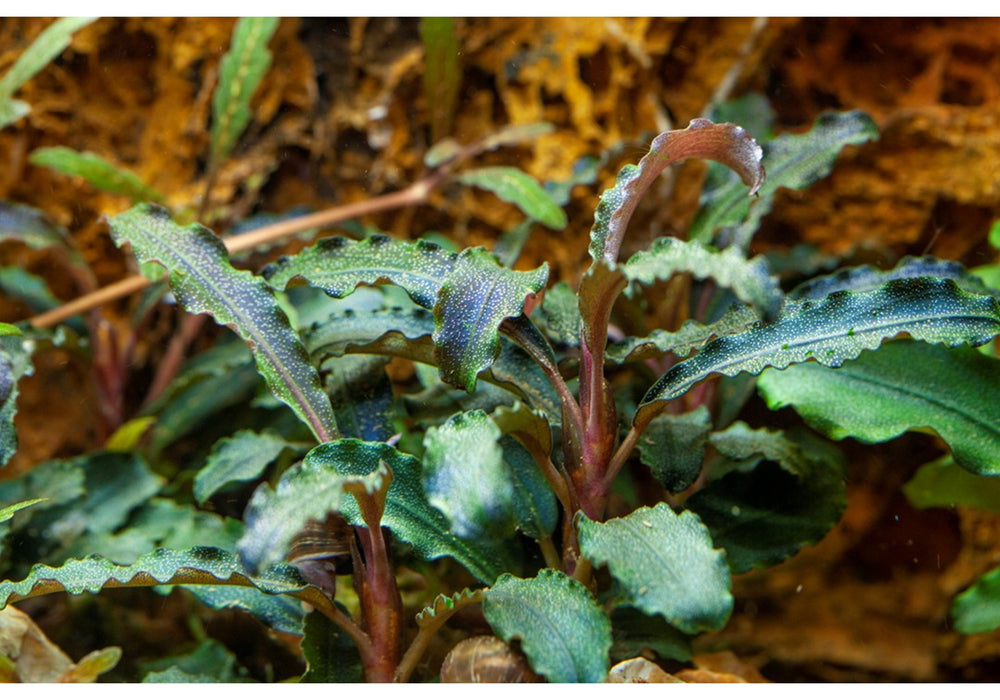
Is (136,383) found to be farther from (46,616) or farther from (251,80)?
(251,80)

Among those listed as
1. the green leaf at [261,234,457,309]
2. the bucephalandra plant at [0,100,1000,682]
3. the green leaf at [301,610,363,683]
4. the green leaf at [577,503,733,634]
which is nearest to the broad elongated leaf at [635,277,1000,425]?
the bucephalandra plant at [0,100,1000,682]

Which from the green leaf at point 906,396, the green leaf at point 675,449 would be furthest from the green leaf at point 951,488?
the green leaf at point 675,449

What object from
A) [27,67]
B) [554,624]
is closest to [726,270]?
[554,624]

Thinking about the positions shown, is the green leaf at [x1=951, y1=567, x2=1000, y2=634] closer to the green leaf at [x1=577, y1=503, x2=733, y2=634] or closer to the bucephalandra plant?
the bucephalandra plant

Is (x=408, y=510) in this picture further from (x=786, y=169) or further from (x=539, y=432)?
(x=786, y=169)

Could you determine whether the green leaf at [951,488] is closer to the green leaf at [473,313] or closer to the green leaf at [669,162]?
the green leaf at [669,162]

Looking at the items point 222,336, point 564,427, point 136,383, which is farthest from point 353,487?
point 136,383
